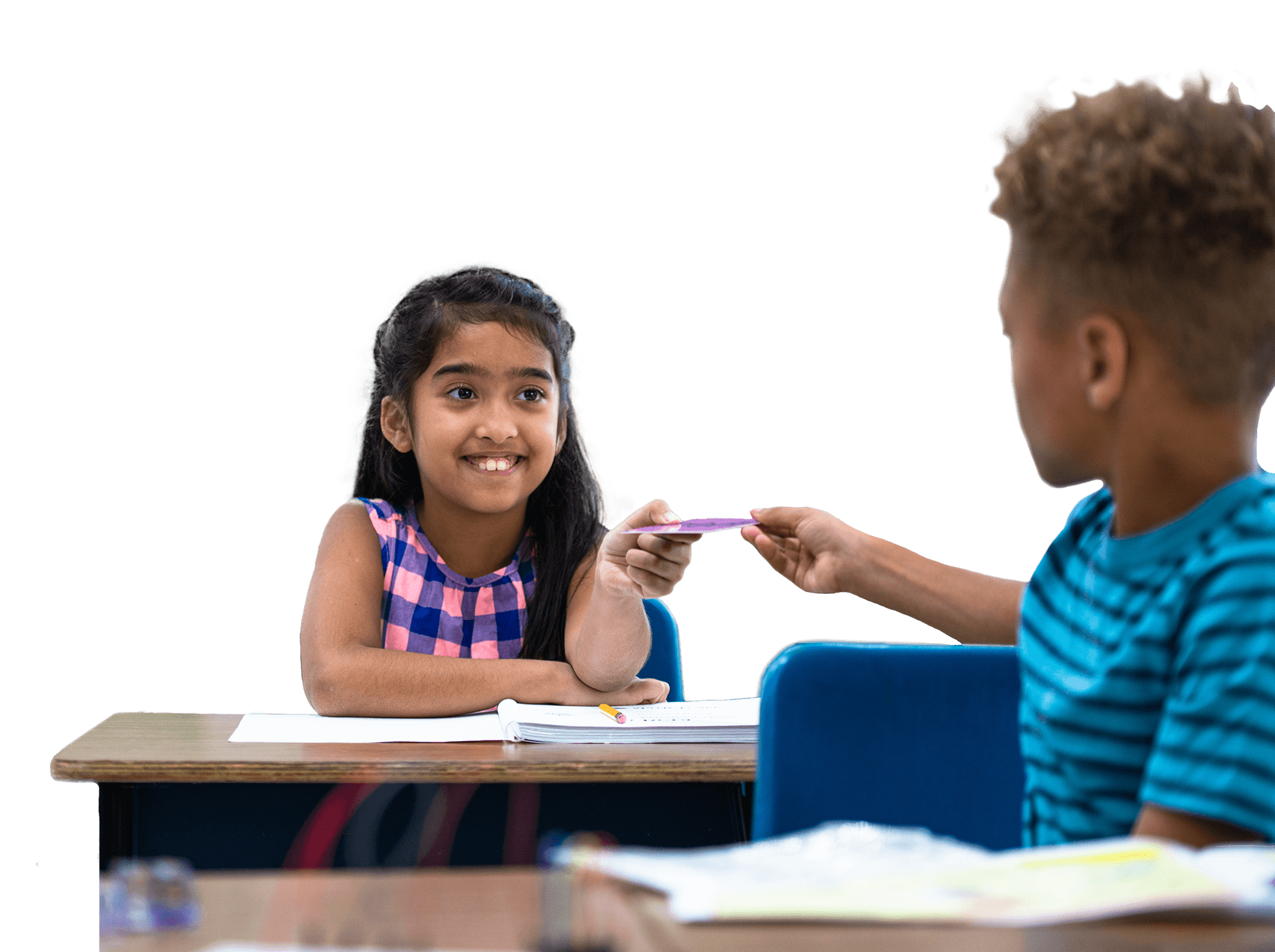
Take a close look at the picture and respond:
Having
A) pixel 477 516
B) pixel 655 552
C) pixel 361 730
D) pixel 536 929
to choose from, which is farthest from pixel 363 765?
pixel 477 516

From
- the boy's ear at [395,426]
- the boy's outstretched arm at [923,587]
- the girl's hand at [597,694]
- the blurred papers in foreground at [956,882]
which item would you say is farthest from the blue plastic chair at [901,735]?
the boy's ear at [395,426]

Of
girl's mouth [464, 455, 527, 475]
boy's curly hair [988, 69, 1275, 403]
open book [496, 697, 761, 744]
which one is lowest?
open book [496, 697, 761, 744]

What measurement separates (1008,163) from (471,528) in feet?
5.38

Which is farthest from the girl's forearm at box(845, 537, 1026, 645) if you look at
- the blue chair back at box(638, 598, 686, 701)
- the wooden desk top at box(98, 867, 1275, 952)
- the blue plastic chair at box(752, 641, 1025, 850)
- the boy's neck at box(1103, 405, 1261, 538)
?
the blue chair back at box(638, 598, 686, 701)

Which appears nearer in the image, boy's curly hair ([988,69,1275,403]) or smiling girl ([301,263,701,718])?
boy's curly hair ([988,69,1275,403])

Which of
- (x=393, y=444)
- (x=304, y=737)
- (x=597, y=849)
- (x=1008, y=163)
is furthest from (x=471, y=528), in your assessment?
(x=597, y=849)

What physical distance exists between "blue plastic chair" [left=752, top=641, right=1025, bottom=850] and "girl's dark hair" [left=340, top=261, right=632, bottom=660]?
35.9 inches

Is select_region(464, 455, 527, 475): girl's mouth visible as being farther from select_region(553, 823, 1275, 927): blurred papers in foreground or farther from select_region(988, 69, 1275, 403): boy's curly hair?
select_region(553, 823, 1275, 927): blurred papers in foreground

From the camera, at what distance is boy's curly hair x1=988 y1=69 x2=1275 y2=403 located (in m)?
0.85

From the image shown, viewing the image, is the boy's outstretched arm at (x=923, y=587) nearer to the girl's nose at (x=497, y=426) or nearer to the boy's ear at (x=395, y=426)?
the girl's nose at (x=497, y=426)

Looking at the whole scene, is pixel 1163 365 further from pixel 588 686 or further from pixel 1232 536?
pixel 588 686

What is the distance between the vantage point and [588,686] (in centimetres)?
200

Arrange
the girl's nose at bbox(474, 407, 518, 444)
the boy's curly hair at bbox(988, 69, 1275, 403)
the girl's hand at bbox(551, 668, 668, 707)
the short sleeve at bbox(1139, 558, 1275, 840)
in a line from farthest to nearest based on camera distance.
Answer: the girl's nose at bbox(474, 407, 518, 444)
the girl's hand at bbox(551, 668, 668, 707)
the boy's curly hair at bbox(988, 69, 1275, 403)
the short sleeve at bbox(1139, 558, 1275, 840)

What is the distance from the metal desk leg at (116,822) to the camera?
1.55 metres
